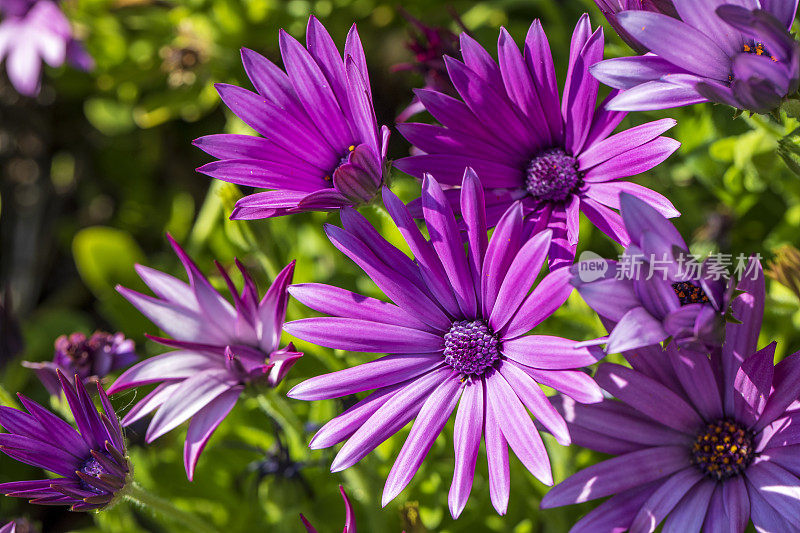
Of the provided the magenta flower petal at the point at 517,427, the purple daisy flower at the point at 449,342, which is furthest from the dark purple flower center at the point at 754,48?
the magenta flower petal at the point at 517,427

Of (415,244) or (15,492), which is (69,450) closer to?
(15,492)

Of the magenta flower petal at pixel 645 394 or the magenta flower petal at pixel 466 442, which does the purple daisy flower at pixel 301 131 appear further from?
the magenta flower petal at pixel 645 394

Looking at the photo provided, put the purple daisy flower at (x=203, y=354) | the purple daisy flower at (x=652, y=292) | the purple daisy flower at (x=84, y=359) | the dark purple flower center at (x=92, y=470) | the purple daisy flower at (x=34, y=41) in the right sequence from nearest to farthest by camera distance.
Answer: the purple daisy flower at (x=652, y=292)
the dark purple flower center at (x=92, y=470)
the purple daisy flower at (x=203, y=354)
the purple daisy flower at (x=84, y=359)
the purple daisy flower at (x=34, y=41)

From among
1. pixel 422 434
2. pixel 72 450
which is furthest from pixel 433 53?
pixel 72 450

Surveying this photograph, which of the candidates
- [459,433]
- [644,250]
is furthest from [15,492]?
[644,250]

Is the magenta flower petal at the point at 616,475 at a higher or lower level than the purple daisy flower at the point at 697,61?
lower

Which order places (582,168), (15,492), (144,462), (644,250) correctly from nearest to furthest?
(644,250) → (15,492) → (582,168) → (144,462)

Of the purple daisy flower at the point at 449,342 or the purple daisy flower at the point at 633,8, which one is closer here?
the purple daisy flower at the point at 449,342
